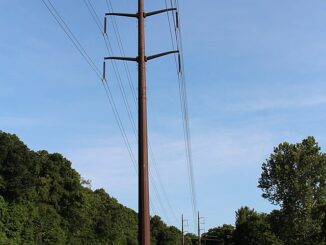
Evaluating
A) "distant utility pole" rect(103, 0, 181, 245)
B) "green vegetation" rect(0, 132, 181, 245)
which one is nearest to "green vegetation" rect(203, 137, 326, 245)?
A: "green vegetation" rect(0, 132, 181, 245)

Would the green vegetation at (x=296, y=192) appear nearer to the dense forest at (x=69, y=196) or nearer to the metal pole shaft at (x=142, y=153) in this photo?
the dense forest at (x=69, y=196)

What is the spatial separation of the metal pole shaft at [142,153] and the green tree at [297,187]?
64.6m

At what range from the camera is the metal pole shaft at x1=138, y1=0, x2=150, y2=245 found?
15633mm

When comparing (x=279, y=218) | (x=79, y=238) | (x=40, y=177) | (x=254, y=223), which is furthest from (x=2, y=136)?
(x=254, y=223)

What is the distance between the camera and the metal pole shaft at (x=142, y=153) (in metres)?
15.6

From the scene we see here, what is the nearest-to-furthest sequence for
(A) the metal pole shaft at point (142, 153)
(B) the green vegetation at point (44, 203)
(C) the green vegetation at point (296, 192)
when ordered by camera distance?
(A) the metal pole shaft at point (142, 153) < (B) the green vegetation at point (44, 203) < (C) the green vegetation at point (296, 192)

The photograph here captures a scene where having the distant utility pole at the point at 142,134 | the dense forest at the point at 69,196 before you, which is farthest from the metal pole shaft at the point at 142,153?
the dense forest at the point at 69,196

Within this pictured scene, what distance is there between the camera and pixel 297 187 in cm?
8250

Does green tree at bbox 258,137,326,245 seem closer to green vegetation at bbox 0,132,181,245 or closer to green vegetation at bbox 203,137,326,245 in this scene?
green vegetation at bbox 203,137,326,245

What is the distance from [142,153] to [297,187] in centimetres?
7002

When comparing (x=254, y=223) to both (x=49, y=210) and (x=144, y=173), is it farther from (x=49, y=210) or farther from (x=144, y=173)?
(x=144, y=173)

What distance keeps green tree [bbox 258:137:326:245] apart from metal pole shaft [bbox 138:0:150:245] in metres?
64.6

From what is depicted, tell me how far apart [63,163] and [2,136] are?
69.6ft

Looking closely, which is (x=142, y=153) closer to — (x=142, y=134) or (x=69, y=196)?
(x=142, y=134)
